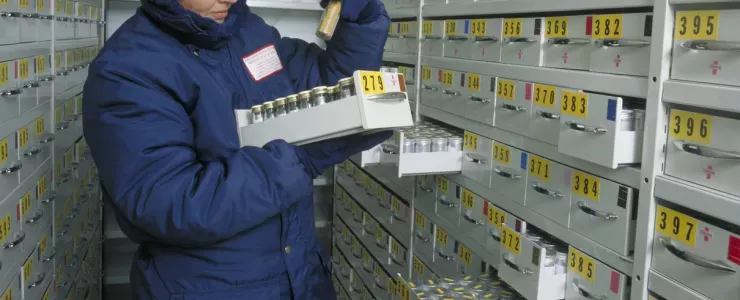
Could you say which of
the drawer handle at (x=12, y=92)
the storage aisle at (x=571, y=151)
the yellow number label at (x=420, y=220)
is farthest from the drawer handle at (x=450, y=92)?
the drawer handle at (x=12, y=92)

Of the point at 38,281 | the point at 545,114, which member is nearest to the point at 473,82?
the point at 545,114

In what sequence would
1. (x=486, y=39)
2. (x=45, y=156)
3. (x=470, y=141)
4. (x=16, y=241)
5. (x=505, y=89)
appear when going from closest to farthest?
1. (x=16, y=241)
2. (x=505, y=89)
3. (x=486, y=39)
4. (x=470, y=141)
5. (x=45, y=156)

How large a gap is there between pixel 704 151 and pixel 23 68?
2.18 metres

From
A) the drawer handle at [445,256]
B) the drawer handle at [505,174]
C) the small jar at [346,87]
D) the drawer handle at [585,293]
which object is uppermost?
the small jar at [346,87]

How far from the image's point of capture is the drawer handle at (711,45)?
4.82 feet

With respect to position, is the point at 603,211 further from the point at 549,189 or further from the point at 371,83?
the point at 371,83

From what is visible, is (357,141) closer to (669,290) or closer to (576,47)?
(576,47)

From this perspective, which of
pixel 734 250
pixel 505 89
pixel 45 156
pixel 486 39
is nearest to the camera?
pixel 734 250

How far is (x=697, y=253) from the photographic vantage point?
1599 millimetres

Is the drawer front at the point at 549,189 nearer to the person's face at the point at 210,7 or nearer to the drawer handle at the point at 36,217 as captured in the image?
the person's face at the point at 210,7

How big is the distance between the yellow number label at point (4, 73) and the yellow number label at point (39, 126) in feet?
1.65

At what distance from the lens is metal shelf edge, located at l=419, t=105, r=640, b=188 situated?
1824mm

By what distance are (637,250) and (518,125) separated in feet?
2.33

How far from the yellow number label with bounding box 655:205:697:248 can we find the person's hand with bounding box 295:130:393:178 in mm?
757
